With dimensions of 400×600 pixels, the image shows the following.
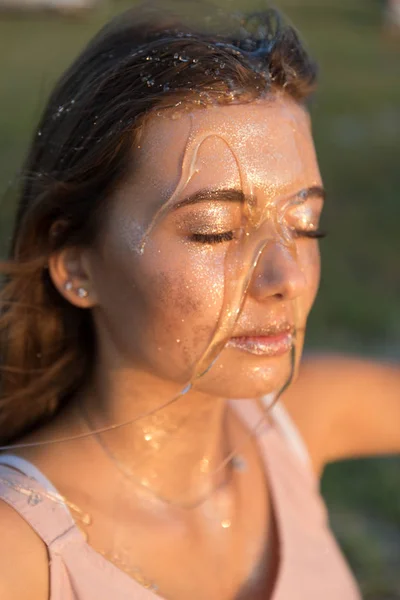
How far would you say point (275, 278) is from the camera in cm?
165

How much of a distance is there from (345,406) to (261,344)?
29.0 inches

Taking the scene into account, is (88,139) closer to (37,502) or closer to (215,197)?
(215,197)

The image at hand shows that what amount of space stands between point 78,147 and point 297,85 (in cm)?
53

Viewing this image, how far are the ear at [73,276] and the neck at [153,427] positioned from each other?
193 millimetres

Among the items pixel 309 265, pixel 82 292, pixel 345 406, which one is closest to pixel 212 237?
pixel 309 265

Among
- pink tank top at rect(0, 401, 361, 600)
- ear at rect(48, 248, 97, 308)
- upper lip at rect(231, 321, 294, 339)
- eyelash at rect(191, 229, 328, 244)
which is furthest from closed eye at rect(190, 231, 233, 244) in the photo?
pink tank top at rect(0, 401, 361, 600)

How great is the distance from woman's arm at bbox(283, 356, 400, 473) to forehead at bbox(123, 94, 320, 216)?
2.54ft

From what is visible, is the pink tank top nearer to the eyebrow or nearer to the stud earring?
the stud earring

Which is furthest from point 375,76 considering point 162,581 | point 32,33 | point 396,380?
point 162,581

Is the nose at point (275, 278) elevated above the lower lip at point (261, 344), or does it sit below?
above

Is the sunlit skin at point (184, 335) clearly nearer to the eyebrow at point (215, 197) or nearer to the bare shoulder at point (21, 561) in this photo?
the eyebrow at point (215, 197)

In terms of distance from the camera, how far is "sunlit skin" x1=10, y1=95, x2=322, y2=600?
5.38ft

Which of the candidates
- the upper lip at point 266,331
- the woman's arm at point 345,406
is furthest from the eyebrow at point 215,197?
the woman's arm at point 345,406

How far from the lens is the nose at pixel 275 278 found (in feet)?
5.40
